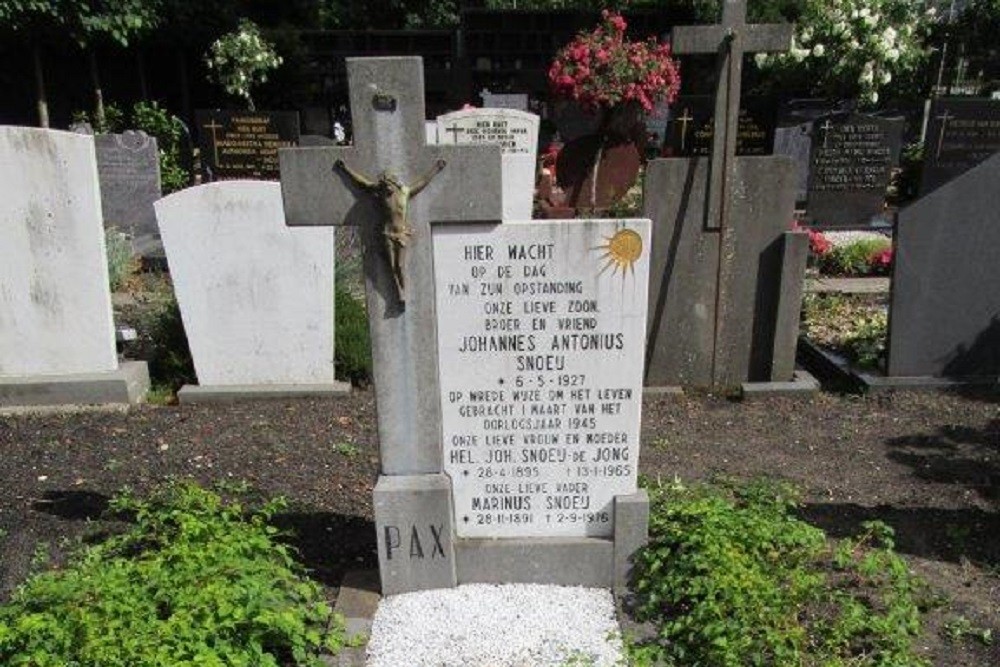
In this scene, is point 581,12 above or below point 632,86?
above

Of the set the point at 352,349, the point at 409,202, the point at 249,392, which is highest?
the point at 409,202

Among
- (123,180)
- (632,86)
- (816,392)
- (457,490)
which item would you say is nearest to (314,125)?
(123,180)

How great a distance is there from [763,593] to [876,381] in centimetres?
318

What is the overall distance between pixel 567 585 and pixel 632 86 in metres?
7.47

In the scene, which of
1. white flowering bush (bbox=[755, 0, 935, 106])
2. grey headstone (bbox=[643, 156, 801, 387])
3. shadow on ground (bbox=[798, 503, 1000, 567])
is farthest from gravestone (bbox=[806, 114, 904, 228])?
shadow on ground (bbox=[798, 503, 1000, 567])

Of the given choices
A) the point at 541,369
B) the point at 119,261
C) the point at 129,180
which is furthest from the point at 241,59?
the point at 541,369

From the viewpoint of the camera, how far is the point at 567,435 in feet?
11.3

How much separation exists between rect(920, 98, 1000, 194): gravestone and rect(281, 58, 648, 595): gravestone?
9.16 meters

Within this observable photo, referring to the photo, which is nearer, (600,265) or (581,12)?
(600,265)

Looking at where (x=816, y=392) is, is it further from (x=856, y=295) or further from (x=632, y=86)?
(x=632, y=86)

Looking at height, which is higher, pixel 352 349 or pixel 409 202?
pixel 409 202

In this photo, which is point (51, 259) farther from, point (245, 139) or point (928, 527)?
point (245, 139)

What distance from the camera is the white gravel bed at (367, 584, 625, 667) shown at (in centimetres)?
307

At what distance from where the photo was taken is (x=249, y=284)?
18.2 ft
